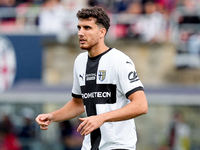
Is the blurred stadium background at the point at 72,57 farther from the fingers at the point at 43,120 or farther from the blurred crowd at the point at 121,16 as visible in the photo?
the fingers at the point at 43,120

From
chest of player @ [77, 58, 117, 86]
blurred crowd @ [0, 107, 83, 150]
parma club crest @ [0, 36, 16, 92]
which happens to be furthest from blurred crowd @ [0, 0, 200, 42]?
chest of player @ [77, 58, 117, 86]

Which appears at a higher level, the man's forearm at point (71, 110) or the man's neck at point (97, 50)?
the man's neck at point (97, 50)

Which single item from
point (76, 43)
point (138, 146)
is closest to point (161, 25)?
point (76, 43)

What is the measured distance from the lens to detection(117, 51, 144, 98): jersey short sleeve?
612 centimetres

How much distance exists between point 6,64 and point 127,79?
11.3 metres

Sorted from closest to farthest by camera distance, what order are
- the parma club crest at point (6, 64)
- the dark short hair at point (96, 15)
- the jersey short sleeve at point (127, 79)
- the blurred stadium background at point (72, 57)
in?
1. the jersey short sleeve at point (127, 79)
2. the dark short hair at point (96, 15)
3. the blurred stadium background at point (72, 57)
4. the parma club crest at point (6, 64)

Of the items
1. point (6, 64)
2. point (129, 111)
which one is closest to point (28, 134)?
point (6, 64)

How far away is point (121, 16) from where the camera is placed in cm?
1625

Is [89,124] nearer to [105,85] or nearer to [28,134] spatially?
[105,85]

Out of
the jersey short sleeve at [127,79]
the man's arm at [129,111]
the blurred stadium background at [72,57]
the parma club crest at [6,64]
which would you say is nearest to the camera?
the man's arm at [129,111]

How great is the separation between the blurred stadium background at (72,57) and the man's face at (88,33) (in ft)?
31.2

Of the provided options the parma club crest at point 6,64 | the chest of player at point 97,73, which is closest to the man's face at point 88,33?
the chest of player at point 97,73

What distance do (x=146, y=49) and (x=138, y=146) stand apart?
276 centimetres

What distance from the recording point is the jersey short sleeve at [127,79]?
20.1 feet
